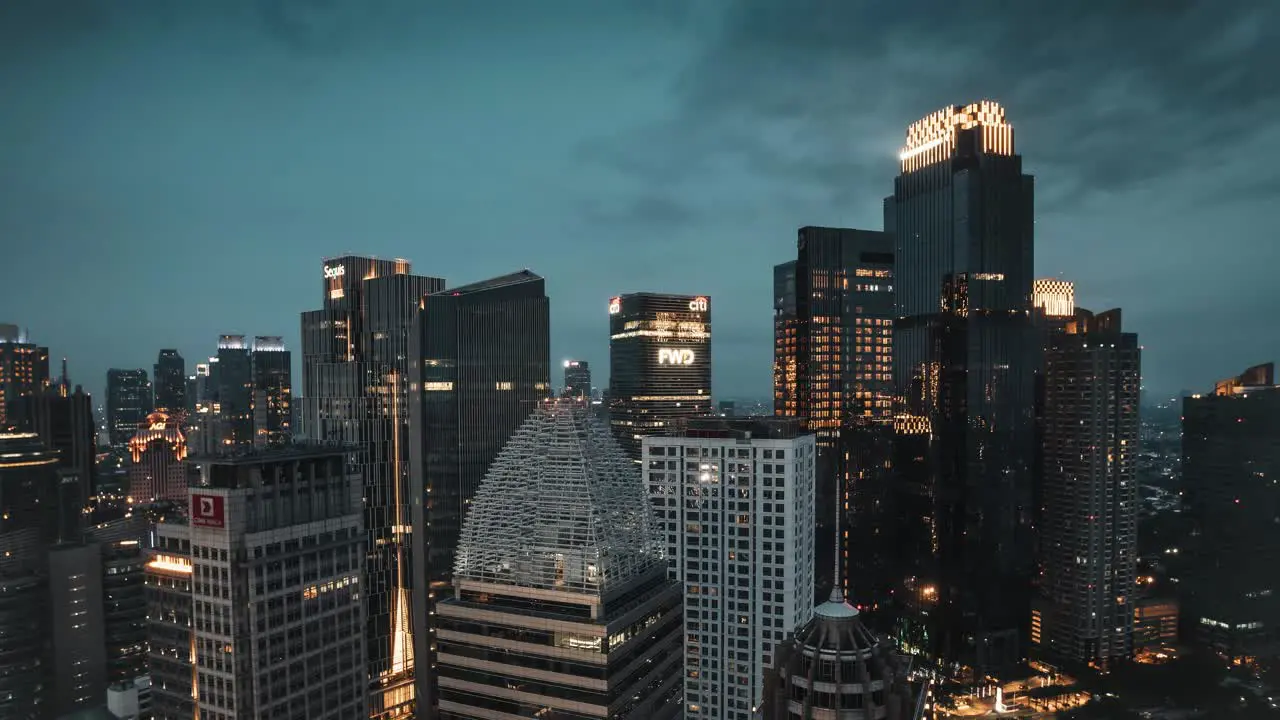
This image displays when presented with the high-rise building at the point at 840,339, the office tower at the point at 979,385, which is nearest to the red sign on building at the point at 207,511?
the high-rise building at the point at 840,339

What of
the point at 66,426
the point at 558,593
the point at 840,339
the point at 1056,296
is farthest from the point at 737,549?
the point at 1056,296

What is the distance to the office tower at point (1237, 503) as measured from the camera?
7144cm

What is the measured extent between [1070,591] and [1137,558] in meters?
16.2

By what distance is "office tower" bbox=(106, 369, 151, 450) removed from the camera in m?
172

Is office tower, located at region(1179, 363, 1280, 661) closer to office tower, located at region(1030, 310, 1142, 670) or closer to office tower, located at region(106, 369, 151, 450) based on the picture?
office tower, located at region(1030, 310, 1142, 670)

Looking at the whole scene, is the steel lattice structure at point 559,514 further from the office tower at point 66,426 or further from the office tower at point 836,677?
the office tower at point 66,426

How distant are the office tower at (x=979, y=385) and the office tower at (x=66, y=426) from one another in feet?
490

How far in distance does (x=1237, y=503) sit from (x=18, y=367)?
132 meters

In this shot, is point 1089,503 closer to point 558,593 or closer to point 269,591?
point 558,593

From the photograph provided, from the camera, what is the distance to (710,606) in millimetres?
98250

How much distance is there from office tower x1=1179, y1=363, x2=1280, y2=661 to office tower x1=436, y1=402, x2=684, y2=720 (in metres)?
52.8

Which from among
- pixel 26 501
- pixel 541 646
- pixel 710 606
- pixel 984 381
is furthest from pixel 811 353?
pixel 26 501

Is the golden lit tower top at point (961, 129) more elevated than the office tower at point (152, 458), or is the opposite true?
the golden lit tower top at point (961, 129)

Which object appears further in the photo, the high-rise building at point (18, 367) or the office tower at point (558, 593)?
the high-rise building at point (18, 367)
